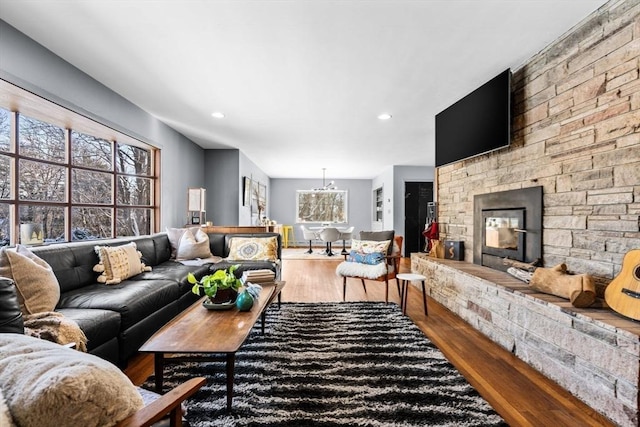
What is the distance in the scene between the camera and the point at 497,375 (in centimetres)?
201

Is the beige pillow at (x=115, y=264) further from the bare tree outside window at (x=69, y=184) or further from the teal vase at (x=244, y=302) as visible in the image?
the teal vase at (x=244, y=302)

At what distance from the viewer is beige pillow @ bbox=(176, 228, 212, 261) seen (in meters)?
3.90

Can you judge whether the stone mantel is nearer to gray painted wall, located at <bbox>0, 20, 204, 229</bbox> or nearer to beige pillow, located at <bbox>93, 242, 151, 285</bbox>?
beige pillow, located at <bbox>93, 242, 151, 285</bbox>

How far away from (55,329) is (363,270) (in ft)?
8.92

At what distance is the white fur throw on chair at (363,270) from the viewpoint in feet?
11.4

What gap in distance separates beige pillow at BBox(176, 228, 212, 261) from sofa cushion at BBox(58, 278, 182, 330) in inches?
43.3

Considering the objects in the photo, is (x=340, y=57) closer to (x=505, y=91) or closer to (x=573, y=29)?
(x=505, y=91)

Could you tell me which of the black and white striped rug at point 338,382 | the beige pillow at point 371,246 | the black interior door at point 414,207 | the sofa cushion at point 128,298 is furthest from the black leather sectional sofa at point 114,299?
the black interior door at point 414,207

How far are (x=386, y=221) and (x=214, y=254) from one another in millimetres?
5165

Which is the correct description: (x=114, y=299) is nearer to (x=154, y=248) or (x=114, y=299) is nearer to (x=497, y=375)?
(x=154, y=248)

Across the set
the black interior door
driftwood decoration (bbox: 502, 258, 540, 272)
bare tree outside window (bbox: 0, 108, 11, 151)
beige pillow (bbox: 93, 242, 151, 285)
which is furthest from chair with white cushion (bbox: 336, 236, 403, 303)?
the black interior door

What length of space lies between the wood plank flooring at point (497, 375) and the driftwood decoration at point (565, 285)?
0.55 m

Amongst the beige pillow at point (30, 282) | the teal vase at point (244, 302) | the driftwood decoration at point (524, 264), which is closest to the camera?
the beige pillow at point (30, 282)

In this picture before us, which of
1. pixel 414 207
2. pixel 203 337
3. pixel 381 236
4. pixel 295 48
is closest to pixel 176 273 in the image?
pixel 203 337
